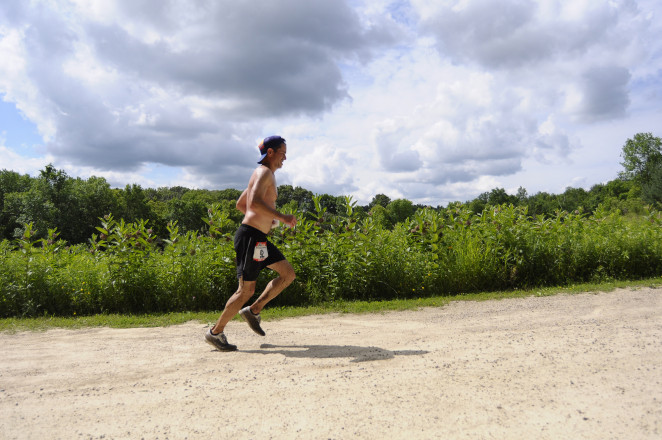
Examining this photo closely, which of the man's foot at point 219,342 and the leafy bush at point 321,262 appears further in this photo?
the leafy bush at point 321,262

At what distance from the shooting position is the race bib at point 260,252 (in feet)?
15.2

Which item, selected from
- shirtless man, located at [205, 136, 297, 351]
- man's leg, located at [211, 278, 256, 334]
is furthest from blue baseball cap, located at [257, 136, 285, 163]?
man's leg, located at [211, 278, 256, 334]

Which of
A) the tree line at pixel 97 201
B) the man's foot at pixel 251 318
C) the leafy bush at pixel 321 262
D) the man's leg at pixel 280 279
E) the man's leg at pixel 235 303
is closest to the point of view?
the man's leg at pixel 235 303

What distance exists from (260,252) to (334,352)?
52.8 inches

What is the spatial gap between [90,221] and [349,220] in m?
72.9

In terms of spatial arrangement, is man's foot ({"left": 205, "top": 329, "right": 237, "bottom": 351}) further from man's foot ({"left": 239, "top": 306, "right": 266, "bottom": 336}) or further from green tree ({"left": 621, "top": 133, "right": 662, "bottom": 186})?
green tree ({"left": 621, "top": 133, "right": 662, "bottom": 186})

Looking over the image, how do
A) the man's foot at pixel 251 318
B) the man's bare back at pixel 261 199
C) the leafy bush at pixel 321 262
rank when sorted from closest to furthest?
the man's bare back at pixel 261 199
the man's foot at pixel 251 318
the leafy bush at pixel 321 262

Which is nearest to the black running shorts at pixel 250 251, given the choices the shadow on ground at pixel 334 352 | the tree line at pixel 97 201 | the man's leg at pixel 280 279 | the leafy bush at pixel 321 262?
the man's leg at pixel 280 279

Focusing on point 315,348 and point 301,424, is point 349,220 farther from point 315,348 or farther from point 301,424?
point 301,424

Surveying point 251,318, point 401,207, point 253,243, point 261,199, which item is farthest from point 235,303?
point 401,207

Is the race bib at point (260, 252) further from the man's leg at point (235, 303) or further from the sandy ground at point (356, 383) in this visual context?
the sandy ground at point (356, 383)

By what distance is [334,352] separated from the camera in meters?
4.54

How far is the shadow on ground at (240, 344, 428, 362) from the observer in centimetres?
428

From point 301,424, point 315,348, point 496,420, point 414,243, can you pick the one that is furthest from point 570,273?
point 301,424
